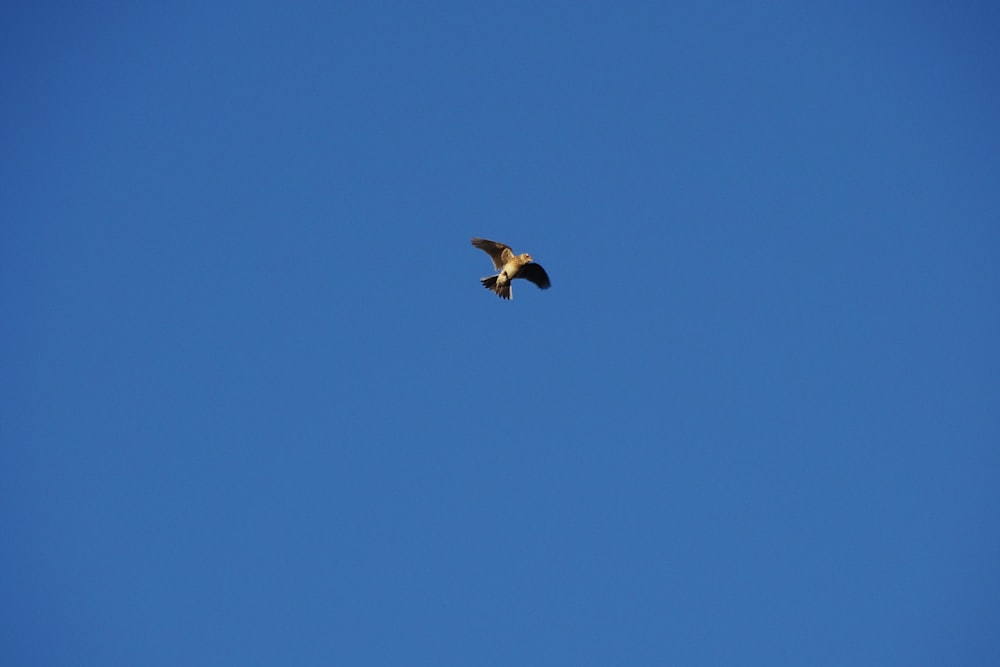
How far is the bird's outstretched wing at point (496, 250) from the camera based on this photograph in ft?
96.0

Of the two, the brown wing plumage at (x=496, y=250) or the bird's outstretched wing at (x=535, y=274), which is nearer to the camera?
the bird's outstretched wing at (x=535, y=274)

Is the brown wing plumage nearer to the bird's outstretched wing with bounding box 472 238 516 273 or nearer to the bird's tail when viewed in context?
the bird's outstretched wing with bounding box 472 238 516 273

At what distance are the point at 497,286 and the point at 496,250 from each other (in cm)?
137

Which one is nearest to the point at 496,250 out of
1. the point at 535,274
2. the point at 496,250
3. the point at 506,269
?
the point at 496,250

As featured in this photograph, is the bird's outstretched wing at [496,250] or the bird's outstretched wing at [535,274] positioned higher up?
the bird's outstretched wing at [496,250]

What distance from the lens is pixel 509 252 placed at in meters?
29.2

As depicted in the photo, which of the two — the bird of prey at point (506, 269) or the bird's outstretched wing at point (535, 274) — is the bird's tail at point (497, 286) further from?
the bird's outstretched wing at point (535, 274)

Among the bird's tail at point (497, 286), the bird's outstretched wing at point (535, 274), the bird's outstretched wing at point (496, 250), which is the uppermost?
the bird's outstretched wing at point (496, 250)

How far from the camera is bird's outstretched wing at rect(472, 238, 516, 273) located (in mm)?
29266

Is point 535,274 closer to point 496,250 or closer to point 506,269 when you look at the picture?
point 506,269

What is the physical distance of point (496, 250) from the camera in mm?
29516

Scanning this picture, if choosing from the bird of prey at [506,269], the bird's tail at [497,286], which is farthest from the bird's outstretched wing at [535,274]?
the bird's tail at [497,286]

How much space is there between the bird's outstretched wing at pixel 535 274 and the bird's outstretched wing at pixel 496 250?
669mm

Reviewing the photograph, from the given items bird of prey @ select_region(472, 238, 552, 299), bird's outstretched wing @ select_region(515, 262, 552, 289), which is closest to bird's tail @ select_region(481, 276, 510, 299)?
bird of prey @ select_region(472, 238, 552, 299)
